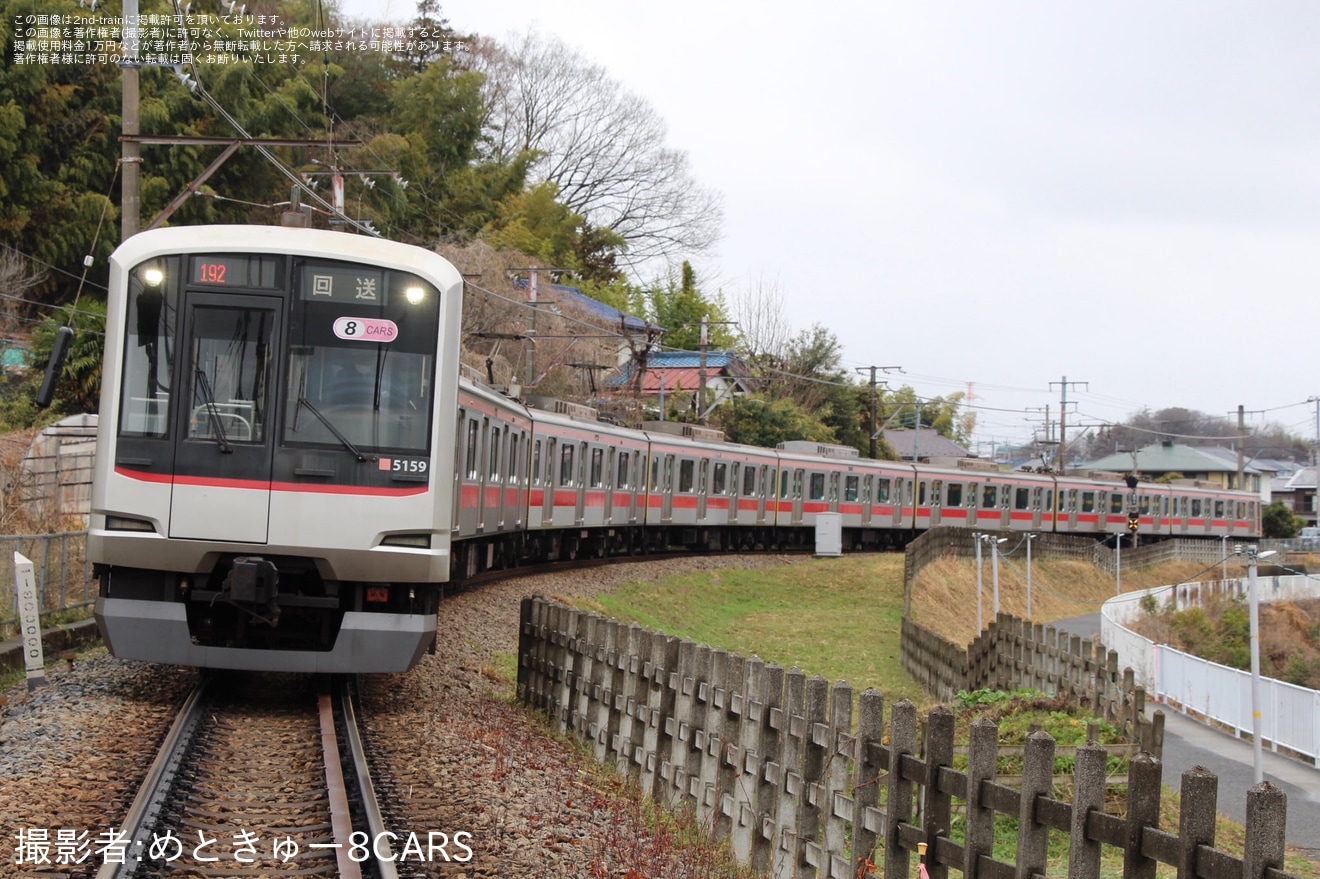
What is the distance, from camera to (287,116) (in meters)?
28.1

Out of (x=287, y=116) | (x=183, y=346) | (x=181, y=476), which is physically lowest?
(x=181, y=476)

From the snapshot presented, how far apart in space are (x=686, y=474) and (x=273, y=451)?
20194mm

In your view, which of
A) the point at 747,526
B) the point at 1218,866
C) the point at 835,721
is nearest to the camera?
the point at 1218,866

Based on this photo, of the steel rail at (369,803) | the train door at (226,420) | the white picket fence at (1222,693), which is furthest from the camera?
the white picket fence at (1222,693)

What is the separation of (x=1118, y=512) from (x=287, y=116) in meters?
27.9

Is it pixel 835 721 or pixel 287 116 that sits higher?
pixel 287 116

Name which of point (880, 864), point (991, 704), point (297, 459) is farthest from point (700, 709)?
point (991, 704)

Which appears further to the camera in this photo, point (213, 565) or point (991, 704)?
point (991, 704)

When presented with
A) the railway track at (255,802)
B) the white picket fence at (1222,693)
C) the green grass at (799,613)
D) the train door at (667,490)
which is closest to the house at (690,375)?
the train door at (667,490)

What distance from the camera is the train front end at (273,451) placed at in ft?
26.1

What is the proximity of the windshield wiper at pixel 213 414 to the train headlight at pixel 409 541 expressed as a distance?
3.37 feet

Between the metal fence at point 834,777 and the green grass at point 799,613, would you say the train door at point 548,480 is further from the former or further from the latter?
the metal fence at point 834,777

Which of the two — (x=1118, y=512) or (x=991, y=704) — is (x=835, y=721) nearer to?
(x=991, y=704)

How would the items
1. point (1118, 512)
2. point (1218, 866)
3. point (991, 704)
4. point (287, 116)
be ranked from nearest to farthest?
point (1218, 866) → point (991, 704) → point (287, 116) → point (1118, 512)
